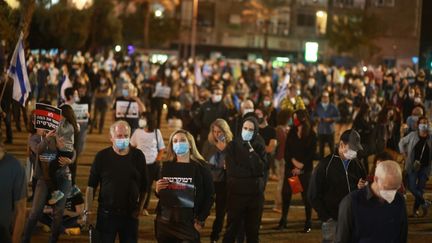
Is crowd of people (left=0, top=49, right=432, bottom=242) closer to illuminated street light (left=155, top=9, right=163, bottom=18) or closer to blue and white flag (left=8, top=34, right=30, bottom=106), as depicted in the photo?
blue and white flag (left=8, top=34, right=30, bottom=106)

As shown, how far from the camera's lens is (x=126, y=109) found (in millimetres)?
16969

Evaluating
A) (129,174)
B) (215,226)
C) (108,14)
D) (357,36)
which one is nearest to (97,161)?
(129,174)

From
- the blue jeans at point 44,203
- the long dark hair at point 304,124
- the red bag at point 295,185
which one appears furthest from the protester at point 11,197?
the long dark hair at point 304,124

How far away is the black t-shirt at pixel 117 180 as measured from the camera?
29.0 feet

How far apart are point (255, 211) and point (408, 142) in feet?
17.0

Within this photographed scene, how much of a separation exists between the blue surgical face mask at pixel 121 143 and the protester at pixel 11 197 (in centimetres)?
177

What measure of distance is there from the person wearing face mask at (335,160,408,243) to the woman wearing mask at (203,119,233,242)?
4167mm

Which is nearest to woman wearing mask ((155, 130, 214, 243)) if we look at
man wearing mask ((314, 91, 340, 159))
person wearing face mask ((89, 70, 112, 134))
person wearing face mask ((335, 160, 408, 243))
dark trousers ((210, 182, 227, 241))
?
person wearing face mask ((335, 160, 408, 243))

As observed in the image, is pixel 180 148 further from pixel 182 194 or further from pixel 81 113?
pixel 81 113

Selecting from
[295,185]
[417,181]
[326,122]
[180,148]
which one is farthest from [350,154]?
[326,122]

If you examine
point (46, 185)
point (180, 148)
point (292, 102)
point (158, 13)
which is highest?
point (158, 13)

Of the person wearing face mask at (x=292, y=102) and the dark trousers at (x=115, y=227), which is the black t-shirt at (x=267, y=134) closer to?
the person wearing face mask at (x=292, y=102)

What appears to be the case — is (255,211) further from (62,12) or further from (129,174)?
(62,12)

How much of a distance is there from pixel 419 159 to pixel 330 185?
5.98 meters
